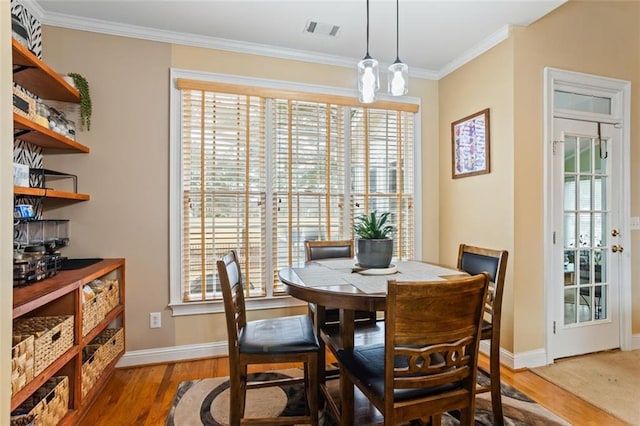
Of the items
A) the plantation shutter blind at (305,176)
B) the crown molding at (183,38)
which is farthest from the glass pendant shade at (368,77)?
the crown molding at (183,38)

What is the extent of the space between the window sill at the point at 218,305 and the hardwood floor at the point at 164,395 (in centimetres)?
40

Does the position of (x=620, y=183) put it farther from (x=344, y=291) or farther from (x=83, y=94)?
(x=83, y=94)

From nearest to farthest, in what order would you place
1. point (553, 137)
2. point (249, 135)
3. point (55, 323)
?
point (55, 323) < point (553, 137) < point (249, 135)

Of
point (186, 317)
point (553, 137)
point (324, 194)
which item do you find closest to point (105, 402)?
point (186, 317)

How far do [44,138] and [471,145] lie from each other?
130 inches

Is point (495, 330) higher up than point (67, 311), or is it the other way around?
point (67, 311)

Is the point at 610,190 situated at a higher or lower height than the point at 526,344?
higher

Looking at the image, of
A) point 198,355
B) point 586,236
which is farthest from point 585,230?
point 198,355

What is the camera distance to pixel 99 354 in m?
2.10

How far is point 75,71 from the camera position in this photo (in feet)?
8.26

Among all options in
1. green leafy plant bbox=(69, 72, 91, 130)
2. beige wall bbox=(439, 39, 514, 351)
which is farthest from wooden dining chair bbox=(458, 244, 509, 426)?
green leafy plant bbox=(69, 72, 91, 130)

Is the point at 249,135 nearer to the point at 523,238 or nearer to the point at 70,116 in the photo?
the point at 70,116

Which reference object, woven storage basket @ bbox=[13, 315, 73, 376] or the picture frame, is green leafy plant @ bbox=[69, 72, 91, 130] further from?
the picture frame

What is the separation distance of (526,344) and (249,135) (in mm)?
2853
